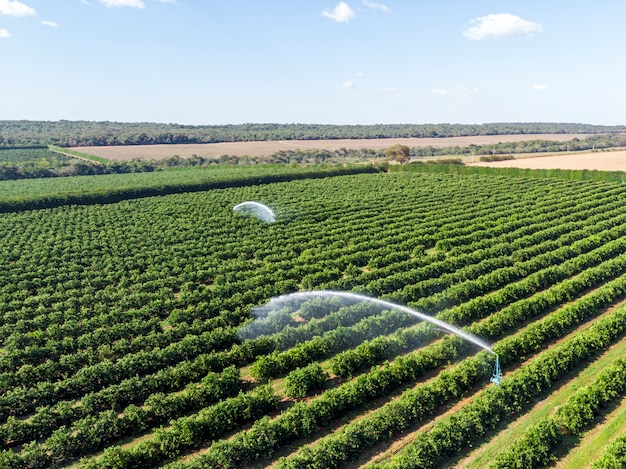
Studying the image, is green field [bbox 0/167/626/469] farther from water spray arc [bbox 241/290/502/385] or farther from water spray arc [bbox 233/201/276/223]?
water spray arc [bbox 233/201/276/223]

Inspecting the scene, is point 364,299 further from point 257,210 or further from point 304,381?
point 257,210

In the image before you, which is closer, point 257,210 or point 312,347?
point 312,347

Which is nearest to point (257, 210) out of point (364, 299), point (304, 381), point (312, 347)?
point (364, 299)

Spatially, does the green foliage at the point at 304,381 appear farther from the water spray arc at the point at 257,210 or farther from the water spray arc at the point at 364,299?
the water spray arc at the point at 257,210

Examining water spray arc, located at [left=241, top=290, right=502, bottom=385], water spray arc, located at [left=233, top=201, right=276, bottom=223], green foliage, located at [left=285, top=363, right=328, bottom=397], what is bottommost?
green foliage, located at [left=285, top=363, right=328, bottom=397]

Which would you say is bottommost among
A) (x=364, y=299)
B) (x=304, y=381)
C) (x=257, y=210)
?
(x=304, y=381)

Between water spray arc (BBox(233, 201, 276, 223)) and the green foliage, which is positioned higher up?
water spray arc (BBox(233, 201, 276, 223))

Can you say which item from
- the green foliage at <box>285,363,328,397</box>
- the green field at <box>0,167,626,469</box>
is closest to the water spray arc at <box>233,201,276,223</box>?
the green field at <box>0,167,626,469</box>
